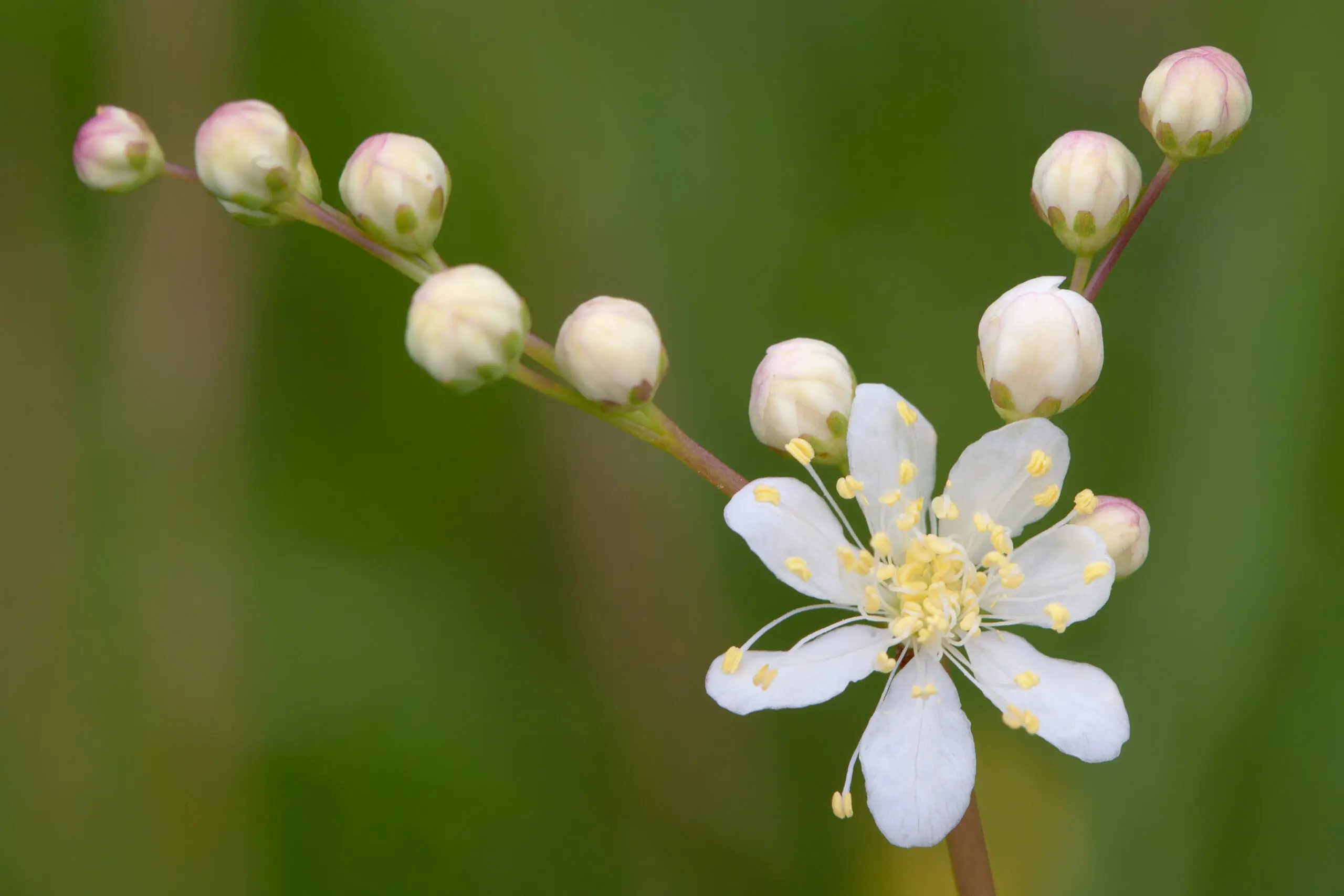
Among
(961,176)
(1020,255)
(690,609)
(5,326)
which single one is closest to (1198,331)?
(1020,255)

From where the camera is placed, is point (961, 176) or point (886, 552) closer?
Answer: point (886, 552)

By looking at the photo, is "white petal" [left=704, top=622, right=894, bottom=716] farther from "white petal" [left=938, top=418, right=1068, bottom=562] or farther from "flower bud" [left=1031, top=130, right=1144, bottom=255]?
"flower bud" [left=1031, top=130, right=1144, bottom=255]

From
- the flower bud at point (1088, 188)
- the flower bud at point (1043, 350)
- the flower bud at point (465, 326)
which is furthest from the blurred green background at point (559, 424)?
the flower bud at point (465, 326)

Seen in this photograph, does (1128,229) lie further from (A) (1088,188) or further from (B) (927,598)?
(B) (927,598)

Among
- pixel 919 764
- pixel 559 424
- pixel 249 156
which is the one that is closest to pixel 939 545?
pixel 919 764

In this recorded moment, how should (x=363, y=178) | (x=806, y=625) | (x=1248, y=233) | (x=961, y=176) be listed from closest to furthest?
1. (x=363, y=178)
2. (x=1248, y=233)
3. (x=806, y=625)
4. (x=961, y=176)

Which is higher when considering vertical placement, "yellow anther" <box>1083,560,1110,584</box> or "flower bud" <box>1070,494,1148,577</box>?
"flower bud" <box>1070,494,1148,577</box>

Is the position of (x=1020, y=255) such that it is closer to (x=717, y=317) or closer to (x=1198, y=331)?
(x=1198, y=331)

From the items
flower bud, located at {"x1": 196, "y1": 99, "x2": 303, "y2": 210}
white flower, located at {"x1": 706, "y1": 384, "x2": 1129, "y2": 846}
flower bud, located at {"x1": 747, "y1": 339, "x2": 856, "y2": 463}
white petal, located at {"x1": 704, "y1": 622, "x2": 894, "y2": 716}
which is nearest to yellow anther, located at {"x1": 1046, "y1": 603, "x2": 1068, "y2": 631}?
white flower, located at {"x1": 706, "y1": 384, "x2": 1129, "y2": 846}
